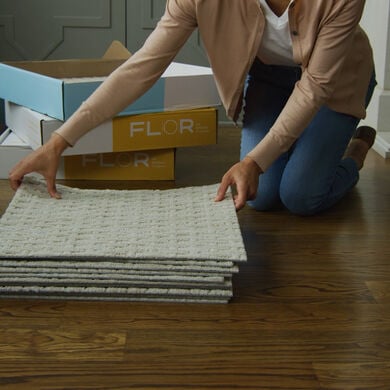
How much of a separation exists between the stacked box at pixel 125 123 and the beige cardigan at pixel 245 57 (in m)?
0.32

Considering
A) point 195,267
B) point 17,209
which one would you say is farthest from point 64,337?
point 17,209

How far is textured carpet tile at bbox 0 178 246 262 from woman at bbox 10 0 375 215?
0.18ft

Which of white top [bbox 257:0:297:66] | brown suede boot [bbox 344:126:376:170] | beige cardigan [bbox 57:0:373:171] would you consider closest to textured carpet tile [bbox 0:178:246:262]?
beige cardigan [bbox 57:0:373:171]

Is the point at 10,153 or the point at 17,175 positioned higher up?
the point at 17,175

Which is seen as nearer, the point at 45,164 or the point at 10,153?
the point at 45,164

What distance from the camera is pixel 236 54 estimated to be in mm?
1658

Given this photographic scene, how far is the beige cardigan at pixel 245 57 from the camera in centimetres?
148

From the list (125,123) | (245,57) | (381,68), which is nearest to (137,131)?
(125,123)

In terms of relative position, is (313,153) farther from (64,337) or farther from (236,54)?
(64,337)

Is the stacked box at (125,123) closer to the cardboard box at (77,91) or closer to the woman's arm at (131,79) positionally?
the cardboard box at (77,91)

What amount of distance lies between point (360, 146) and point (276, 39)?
0.59m

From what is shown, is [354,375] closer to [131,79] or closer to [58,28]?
[131,79]

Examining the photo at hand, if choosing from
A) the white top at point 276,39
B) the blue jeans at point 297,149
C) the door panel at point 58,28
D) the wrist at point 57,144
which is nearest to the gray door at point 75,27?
the door panel at point 58,28

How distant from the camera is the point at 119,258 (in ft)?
4.17
